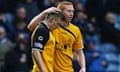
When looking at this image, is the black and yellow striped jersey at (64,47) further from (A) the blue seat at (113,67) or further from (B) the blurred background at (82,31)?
(A) the blue seat at (113,67)

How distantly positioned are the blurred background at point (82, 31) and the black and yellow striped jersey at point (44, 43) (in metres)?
2.00

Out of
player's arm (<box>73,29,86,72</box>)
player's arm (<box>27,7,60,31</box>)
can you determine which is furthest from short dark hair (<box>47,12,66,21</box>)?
player's arm (<box>73,29,86,72</box>)

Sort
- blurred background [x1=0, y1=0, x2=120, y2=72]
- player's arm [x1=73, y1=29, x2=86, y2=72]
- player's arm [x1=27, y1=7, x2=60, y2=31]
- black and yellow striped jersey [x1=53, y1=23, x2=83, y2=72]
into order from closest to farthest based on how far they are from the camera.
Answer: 1. player's arm [x1=27, y1=7, x2=60, y2=31]
2. black and yellow striped jersey [x1=53, y1=23, x2=83, y2=72]
3. player's arm [x1=73, y1=29, x2=86, y2=72]
4. blurred background [x1=0, y1=0, x2=120, y2=72]

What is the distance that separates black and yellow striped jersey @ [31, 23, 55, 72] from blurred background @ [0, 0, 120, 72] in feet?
6.56

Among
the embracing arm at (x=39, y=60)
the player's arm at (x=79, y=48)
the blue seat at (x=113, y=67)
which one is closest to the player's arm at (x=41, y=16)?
the embracing arm at (x=39, y=60)

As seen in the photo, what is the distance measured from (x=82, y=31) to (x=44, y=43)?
4.98 meters

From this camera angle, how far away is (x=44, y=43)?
27.5 feet

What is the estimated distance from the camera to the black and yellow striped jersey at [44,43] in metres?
8.34

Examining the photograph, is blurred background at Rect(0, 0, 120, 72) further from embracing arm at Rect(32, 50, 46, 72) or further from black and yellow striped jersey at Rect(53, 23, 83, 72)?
embracing arm at Rect(32, 50, 46, 72)

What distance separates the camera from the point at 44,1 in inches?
549

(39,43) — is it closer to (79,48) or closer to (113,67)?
(79,48)

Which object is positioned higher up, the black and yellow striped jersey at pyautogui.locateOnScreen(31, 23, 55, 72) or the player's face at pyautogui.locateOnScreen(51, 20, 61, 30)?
the player's face at pyautogui.locateOnScreen(51, 20, 61, 30)

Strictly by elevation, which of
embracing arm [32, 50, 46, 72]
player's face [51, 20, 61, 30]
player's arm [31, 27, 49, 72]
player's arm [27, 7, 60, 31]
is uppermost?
player's arm [27, 7, 60, 31]

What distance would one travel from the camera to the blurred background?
41.4ft
